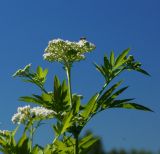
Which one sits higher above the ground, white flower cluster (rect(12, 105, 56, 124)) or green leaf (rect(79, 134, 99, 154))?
white flower cluster (rect(12, 105, 56, 124))

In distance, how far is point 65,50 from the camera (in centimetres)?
1011

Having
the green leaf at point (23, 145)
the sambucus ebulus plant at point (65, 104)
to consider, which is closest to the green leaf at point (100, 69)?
the sambucus ebulus plant at point (65, 104)

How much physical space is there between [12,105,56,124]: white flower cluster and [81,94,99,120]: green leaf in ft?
1.86

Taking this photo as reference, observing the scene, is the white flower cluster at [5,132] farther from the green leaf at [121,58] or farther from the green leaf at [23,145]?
the green leaf at [121,58]

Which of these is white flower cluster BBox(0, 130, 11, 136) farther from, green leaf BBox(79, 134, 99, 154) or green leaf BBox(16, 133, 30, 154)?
green leaf BBox(79, 134, 99, 154)

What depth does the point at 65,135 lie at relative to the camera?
9.63 meters

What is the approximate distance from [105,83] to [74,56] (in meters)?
0.73

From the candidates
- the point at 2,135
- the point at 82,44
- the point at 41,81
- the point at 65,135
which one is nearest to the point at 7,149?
the point at 2,135

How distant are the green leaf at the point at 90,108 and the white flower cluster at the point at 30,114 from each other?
568mm

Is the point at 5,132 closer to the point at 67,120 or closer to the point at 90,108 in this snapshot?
the point at 67,120

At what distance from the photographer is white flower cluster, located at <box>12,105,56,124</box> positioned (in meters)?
8.92

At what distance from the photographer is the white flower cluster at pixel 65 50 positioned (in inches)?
399

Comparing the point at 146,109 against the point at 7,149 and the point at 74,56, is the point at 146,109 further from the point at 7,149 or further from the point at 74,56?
the point at 7,149

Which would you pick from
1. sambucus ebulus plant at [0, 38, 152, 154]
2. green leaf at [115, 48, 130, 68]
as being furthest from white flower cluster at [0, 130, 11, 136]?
green leaf at [115, 48, 130, 68]
